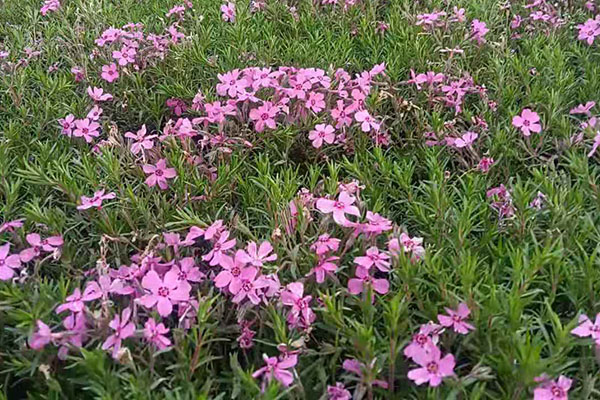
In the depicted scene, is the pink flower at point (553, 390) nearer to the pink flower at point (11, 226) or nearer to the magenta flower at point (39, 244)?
the magenta flower at point (39, 244)

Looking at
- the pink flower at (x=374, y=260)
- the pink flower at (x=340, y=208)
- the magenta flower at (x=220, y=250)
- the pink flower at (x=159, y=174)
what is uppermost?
the pink flower at (x=340, y=208)

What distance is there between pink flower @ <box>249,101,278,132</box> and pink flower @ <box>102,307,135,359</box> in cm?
118

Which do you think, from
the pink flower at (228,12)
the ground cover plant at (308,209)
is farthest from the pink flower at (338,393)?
the pink flower at (228,12)

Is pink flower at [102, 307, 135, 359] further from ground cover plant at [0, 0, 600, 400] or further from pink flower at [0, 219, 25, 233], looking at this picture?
pink flower at [0, 219, 25, 233]

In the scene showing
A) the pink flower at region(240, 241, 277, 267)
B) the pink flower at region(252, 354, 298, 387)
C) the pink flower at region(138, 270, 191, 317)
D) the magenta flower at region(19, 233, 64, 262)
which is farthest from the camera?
the magenta flower at region(19, 233, 64, 262)

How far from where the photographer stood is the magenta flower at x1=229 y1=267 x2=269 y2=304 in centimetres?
188

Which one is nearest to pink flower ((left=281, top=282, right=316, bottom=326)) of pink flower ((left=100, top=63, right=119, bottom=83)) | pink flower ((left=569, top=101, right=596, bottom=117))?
pink flower ((left=569, top=101, right=596, bottom=117))

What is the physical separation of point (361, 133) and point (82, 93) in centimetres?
153

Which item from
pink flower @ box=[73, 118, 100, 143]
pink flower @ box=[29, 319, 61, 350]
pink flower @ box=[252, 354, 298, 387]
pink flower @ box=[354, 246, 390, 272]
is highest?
pink flower @ box=[354, 246, 390, 272]

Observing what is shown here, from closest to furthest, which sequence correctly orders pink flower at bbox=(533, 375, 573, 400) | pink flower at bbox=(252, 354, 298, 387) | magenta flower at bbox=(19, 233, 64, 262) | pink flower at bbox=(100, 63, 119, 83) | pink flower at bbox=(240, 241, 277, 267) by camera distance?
pink flower at bbox=(533, 375, 573, 400) < pink flower at bbox=(252, 354, 298, 387) < pink flower at bbox=(240, 241, 277, 267) < magenta flower at bbox=(19, 233, 64, 262) < pink flower at bbox=(100, 63, 119, 83)

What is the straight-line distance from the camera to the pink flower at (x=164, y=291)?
6.02 ft

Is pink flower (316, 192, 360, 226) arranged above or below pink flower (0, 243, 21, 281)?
above

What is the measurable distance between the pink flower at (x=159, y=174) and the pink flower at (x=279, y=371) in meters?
1.00

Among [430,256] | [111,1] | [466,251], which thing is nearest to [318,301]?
[430,256]
